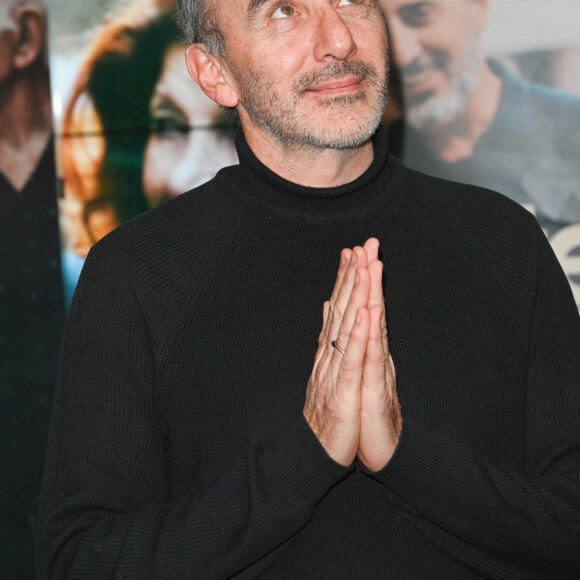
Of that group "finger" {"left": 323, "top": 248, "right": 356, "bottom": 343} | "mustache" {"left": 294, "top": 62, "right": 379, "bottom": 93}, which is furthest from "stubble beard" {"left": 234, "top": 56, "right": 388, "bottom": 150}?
"finger" {"left": 323, "top": 248, "right": 356, "bottom": 343}

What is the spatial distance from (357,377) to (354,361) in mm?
26

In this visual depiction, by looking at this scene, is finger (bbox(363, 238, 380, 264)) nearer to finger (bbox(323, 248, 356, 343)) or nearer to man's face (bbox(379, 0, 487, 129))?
finger (bbox(323, 248, 356, 343))

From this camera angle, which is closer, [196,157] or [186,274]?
[186,274]

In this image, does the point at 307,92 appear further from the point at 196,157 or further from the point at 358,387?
the point at 196,157

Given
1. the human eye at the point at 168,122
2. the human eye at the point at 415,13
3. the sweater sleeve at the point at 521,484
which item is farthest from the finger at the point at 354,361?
the human eye at the point at 168,122

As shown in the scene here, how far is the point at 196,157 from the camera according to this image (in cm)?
294

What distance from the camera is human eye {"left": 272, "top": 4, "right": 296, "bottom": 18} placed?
1559 mm

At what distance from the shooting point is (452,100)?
8.92 ft

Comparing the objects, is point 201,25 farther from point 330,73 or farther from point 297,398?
point 297,398

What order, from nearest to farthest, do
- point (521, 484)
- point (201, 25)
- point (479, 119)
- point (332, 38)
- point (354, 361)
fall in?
point (354, 361), point (521, 484), point (332, 38), point (201, 25), point (479, 119)

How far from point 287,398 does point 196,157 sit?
5.39ft

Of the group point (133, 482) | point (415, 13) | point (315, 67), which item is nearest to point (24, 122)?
point (415, 13)

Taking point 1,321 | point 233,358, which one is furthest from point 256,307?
point 1,321

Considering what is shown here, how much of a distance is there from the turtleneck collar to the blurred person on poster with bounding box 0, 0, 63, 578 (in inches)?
61.7
